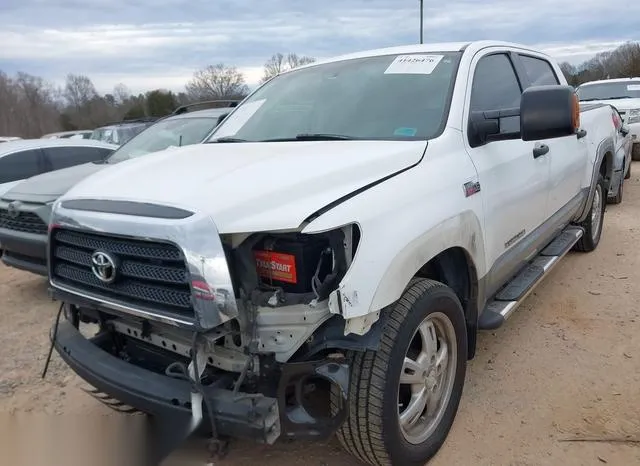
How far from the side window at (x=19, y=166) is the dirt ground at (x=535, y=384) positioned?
274cm

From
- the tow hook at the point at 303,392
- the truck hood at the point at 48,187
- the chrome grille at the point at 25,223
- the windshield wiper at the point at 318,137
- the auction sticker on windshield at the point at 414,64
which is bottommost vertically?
the tow hook at the point at 303,392

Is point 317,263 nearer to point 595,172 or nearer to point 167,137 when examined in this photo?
point 595,172

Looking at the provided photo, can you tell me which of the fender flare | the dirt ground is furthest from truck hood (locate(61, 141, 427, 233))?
the fender flare

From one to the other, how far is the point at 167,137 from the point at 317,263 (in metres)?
5.25

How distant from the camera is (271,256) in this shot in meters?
2.21

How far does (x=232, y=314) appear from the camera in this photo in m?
2.05

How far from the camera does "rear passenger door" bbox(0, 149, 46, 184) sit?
7500 mm

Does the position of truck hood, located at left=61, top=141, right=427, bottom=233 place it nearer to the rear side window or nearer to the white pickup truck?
the white pickup truck

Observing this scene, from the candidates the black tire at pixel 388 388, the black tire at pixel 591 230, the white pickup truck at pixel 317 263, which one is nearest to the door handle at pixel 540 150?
the white pickup truck at pixel 317 263

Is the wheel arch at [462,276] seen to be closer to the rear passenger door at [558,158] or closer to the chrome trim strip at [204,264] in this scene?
the chrome trim strip at [204,264]

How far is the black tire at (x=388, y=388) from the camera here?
2256mm

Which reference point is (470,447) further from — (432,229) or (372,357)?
(432,229)

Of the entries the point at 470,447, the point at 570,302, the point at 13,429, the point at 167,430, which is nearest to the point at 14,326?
the point at 13,429

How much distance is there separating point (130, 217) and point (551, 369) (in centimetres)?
278
